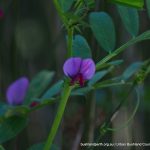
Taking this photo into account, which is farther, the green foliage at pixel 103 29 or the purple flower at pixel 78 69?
the green foliage at pixel 103 29

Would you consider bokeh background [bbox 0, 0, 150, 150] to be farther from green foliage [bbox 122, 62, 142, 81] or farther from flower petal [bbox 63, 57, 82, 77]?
flower petal [bbox 63, 57, 82, 77]

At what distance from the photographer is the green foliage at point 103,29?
65 centimetres

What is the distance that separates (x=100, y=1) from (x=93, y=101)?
0.57ft

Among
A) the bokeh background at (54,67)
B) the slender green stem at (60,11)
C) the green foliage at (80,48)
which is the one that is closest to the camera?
the slender green stem at (60,11)

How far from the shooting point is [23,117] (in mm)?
576

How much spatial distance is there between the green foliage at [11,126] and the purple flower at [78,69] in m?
0.07

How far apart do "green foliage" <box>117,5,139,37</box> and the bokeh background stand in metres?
0.29

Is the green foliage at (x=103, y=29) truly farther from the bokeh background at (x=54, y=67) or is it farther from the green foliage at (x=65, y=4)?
the bokeh background at (x=54, y=67)

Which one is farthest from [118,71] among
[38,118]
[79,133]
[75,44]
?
[75,44]

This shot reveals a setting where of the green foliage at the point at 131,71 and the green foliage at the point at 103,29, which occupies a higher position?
the green foliage at the point at 103,29

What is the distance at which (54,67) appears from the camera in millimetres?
1390

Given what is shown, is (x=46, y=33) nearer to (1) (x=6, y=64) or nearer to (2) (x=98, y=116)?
(1) (x=6, y=64)

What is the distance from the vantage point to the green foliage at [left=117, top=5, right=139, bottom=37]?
26.3 inches

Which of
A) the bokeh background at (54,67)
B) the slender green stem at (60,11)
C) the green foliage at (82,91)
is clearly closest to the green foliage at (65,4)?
the slender green stem at (60,11)
